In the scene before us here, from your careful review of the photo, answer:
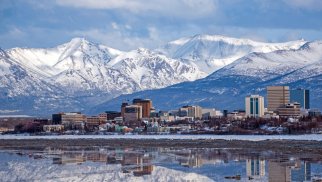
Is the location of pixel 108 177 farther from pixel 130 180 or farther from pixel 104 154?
pixel 104 154

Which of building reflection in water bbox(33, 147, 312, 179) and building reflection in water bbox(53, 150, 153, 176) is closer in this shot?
building reflection in water bbox(33, 147, 312, 179)

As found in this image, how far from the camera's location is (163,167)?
65.1 m

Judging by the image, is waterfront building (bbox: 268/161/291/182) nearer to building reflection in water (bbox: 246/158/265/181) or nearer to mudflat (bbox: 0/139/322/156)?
building reflection in water (bbox: 246/158/265/181)

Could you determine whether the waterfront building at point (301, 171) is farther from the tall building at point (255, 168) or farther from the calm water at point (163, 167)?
the tall building at point (255, 168)

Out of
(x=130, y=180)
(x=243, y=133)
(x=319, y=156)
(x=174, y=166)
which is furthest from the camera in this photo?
(x=243, y=133)

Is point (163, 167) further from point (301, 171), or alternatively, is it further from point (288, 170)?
point (301, 171)

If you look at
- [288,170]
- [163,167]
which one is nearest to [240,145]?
[163,167]

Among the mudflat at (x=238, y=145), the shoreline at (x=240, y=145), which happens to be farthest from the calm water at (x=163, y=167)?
the mudflat at (x=238, y=145)

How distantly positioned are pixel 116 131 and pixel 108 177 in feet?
466

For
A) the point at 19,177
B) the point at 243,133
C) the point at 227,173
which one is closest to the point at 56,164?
the point at 19,177

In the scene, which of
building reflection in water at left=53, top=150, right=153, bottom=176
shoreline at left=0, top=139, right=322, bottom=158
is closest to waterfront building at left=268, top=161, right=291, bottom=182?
building reflection in water at left=53, top=150, right=153, bottom=176

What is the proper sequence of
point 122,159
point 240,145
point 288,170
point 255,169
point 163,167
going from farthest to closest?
point 240,145
point 122,159
point 163,167
point 255,169
point 288,170

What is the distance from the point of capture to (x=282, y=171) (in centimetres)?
5828

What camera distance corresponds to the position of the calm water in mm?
56328
